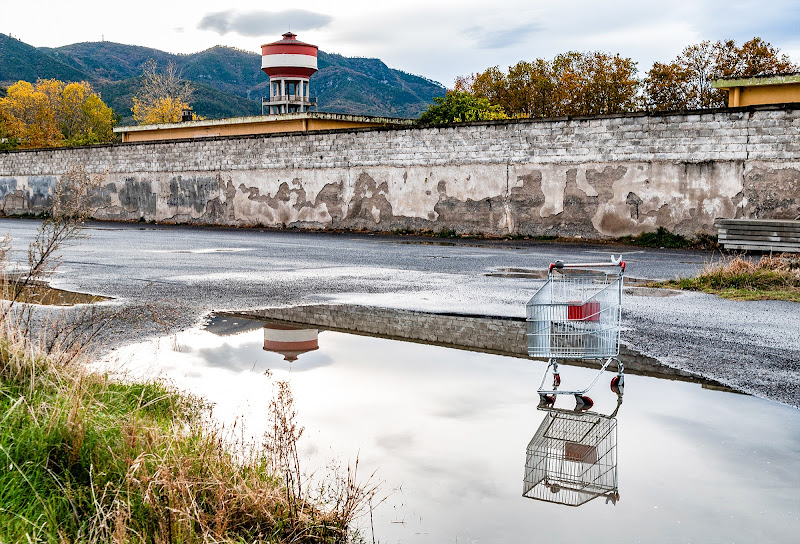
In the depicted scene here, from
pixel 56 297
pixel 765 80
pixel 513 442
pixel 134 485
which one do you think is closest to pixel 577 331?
pixel 513 442

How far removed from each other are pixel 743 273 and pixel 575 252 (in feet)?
20.9

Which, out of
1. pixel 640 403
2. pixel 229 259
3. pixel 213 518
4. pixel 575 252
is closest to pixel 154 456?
pixel 213 518

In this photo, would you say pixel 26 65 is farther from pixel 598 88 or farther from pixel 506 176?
pixel 506 176

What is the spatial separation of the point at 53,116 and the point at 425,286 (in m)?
97.9

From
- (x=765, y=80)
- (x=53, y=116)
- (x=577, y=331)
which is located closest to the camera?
(x=577, y=331)

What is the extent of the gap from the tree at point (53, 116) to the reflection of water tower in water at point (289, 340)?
3172 inches

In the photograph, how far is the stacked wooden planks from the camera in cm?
1728

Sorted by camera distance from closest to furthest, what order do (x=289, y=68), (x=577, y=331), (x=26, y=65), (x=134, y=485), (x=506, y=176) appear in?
(x=134, y=485) → (x=577, y=331) → (x=506, y=176) → (x=289, y=68) → (x=26, y=65)

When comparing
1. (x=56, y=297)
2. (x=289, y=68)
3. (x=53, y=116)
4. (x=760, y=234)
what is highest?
(x=289, y=68)

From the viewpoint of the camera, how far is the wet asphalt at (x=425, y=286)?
7.60 metres

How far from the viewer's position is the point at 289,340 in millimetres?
8188

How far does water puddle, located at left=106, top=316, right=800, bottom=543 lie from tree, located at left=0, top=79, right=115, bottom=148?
82.5 meters

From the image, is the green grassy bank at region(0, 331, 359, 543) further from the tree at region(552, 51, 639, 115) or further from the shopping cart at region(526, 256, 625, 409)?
the tree at region(552, 51, 639, 115)

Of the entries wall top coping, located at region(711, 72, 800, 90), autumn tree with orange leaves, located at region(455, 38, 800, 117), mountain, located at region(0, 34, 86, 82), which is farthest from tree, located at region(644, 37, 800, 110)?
mountain, located at region(0, 34, 86, 82)
